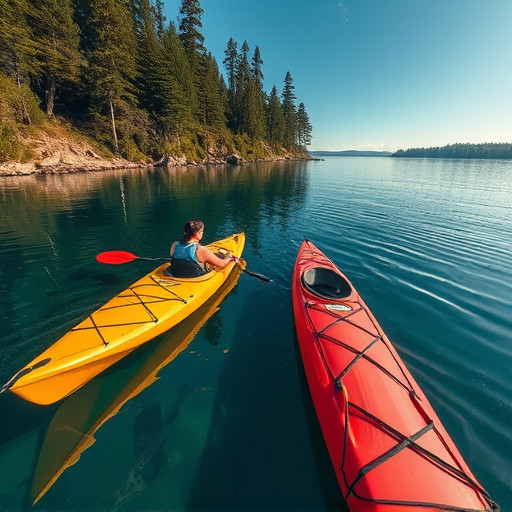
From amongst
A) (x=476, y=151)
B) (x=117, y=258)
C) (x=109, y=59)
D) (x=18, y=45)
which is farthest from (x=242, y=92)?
(x=476, y=151)

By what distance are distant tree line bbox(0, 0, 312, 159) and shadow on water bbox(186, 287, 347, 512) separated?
36.6m

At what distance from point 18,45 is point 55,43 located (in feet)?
21.8

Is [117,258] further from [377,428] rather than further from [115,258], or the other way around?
[377,428]

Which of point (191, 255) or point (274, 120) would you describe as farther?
point (274, 120)

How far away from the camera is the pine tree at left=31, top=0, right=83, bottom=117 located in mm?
29422

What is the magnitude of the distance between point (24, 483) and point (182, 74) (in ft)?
183

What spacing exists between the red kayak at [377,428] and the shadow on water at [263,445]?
51 cm

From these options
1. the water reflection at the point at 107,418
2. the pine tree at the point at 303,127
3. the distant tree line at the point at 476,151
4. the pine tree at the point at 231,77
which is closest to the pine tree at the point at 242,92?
the pine tree at the point at 231,77

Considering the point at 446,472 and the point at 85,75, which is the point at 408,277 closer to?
the point at 446,472

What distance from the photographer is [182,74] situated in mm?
44906

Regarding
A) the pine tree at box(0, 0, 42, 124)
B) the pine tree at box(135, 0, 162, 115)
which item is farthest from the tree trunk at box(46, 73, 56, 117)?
the pine tree at box(135, 0, 162, 115)

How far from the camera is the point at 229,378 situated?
4.40 metres

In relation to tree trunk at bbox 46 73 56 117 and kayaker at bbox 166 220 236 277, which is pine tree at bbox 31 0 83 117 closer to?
tree trunk at bbox 46 73 56 117

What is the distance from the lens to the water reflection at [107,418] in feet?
10.1
